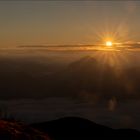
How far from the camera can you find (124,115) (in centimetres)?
15475

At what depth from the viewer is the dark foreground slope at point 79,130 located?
154 feet

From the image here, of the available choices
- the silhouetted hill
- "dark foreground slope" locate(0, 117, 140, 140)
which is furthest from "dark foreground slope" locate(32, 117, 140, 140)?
the silhouetted hill

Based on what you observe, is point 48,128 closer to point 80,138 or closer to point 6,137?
point 80,138

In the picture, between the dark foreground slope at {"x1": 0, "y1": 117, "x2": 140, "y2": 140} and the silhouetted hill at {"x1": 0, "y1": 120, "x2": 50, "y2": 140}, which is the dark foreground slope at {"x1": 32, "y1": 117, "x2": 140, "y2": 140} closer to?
the dark foreground slope at {"x1": 0, "y1": 117, "x2": 140, "y2": 140}

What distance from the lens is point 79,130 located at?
164ft

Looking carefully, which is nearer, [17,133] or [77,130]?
[17,133]

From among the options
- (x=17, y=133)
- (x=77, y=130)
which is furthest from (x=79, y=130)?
(x=17, y=133)

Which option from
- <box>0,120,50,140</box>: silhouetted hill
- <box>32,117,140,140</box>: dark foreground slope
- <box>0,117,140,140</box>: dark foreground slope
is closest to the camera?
<box>0,120,50,140</box>: silhouetted hill

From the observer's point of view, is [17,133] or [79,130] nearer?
[17,133]

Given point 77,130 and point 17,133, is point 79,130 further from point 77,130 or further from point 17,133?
point 17,133

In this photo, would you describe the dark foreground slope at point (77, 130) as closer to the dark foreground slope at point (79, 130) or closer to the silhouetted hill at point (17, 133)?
the dark foreground slope at point (79, 130)

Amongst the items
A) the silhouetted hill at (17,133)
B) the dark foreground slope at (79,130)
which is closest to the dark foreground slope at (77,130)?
the dark foreground slope at (79,130)

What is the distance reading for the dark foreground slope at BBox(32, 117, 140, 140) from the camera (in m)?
47.0

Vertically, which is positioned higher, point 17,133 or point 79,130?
point 79,130
